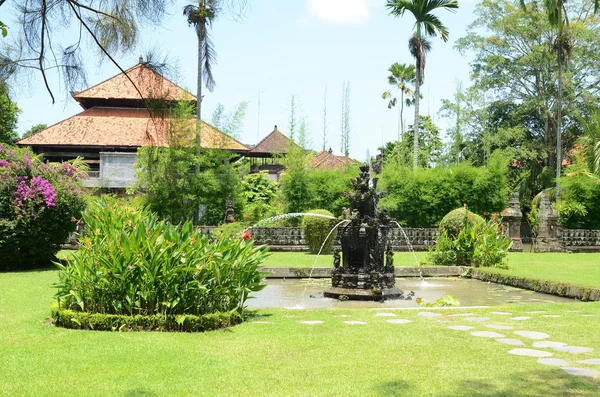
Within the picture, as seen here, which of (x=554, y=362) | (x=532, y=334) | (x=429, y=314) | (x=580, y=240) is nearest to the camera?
(x=554, y=362)

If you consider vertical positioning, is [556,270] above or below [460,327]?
above

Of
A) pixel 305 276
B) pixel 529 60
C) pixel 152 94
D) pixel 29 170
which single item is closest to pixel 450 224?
pixel 305 276

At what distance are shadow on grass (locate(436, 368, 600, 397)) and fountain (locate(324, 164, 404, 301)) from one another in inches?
210

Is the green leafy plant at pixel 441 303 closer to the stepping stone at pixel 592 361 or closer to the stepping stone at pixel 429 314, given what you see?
the stepping stone at pixel 429 314

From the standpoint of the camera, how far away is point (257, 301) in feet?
31.6

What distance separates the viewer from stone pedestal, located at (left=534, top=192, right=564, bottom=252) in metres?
24.9

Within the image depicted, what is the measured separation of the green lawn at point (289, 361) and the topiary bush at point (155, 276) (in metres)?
0.44

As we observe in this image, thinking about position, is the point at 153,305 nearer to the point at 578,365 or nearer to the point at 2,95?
the point at 2,95

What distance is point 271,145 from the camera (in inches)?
1833

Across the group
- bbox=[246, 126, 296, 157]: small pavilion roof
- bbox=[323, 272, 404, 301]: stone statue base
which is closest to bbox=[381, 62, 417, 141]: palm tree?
bbox=[246, 126, 296, 157]: small pavilion roof

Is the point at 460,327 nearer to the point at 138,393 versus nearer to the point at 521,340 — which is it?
the point at 521,340

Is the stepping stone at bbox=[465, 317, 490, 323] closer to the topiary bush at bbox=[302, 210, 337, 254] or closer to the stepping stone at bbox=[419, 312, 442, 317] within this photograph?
the stepping stone at bbox=[419, 312, 442, 317]

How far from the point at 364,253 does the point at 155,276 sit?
4631mm

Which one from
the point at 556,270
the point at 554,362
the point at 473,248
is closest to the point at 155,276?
the point at 554,362
